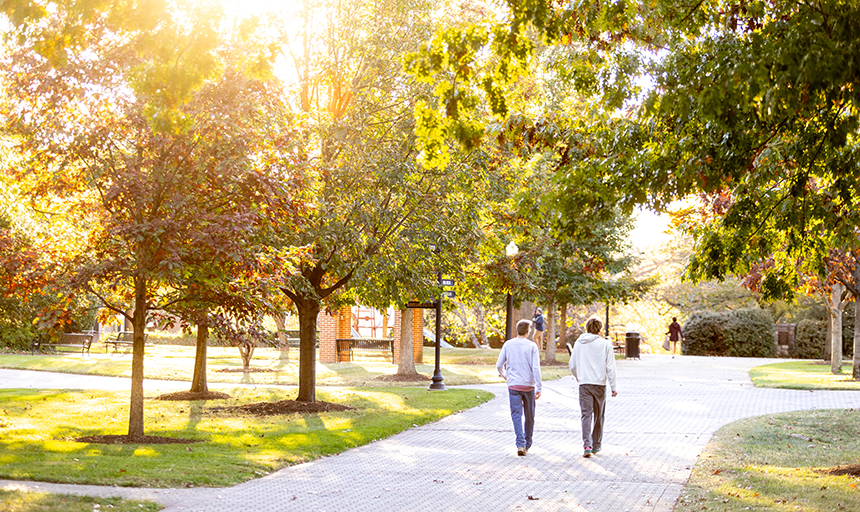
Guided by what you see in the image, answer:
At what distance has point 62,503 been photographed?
22.5 ft

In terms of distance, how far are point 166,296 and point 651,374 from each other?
18084 mm

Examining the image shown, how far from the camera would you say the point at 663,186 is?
787cm

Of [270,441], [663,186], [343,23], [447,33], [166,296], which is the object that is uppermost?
[343,23]

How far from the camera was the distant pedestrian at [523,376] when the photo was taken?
10609 mm

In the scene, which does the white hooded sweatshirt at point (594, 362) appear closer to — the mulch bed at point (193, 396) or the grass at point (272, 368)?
the mulch bed at point (193, 396)

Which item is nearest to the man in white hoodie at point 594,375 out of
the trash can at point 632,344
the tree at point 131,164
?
the tree at point 131,164

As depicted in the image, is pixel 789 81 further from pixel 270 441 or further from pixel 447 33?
pixel 270 441

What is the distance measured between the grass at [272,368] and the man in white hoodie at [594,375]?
11.0 metres

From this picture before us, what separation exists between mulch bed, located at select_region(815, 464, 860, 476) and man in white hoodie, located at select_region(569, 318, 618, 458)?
97.5 inches

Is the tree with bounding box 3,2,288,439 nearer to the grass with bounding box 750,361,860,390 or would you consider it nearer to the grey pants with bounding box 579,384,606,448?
the grey pants with bounding box 579,384,606,448

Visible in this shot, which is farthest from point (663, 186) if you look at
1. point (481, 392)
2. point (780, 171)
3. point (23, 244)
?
point (481, 392)

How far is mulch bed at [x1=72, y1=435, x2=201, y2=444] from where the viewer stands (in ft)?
36.5

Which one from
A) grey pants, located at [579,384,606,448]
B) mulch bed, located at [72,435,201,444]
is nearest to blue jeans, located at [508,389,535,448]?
grey pants, located at [579,384,606,448]

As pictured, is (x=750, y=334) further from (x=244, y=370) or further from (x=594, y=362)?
(x=594, y=362)
